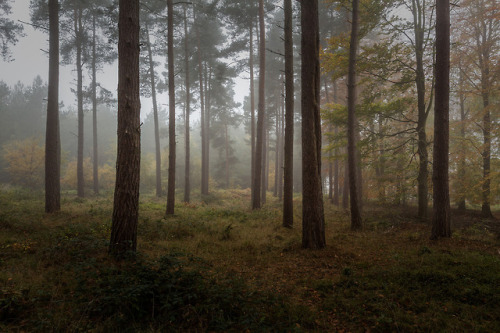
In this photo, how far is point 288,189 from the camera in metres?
10.5

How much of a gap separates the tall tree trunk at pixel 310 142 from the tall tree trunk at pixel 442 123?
3.87 meters

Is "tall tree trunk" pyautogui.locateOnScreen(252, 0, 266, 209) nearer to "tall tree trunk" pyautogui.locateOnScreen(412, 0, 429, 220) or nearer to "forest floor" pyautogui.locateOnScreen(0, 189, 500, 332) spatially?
"forest floor" pyautogui.locateOnScreen(0, 189, 500, 332)

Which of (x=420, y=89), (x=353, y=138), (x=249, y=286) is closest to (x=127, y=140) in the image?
(x=249, y=286)

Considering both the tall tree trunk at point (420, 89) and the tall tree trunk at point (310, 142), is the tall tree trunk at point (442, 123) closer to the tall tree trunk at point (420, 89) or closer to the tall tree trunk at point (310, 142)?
the tall tree trunk at point (420, 89)

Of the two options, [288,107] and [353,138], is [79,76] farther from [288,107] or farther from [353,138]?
[353,138]

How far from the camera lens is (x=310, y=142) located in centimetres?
680

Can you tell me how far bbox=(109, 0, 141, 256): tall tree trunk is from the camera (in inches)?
211

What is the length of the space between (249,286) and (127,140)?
4.09 metres

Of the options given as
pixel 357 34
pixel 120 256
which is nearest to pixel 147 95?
pixel 357 34

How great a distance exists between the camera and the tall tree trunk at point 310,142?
6.76 meters

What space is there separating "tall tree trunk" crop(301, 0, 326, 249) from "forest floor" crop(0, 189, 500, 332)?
0.58 metres

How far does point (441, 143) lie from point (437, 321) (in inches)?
234

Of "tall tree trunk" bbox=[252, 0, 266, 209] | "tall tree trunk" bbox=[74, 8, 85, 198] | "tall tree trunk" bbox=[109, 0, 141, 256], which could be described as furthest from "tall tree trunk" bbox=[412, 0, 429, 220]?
"tall tree trunk" bbox=[74, 8, 85, 198]

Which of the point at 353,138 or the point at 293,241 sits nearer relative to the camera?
the point at 293,241
